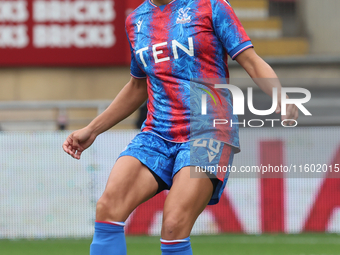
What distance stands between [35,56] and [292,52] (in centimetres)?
514

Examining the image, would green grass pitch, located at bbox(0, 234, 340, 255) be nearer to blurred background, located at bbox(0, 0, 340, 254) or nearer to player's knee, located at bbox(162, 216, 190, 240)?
blurred background, located at bbox(0, 0, 340, 254)

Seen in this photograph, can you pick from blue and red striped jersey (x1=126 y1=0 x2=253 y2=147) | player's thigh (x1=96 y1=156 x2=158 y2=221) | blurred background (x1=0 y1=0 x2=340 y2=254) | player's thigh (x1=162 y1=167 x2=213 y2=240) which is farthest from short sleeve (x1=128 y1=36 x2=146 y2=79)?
blurred background (x1=0 y1=0 x2=340 y2=254)

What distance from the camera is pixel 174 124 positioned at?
2504 millimetres

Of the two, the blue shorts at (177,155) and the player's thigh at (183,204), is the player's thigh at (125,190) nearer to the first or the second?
the blue shorts at (177,155)

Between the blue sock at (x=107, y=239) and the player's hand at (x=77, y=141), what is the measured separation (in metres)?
0.49

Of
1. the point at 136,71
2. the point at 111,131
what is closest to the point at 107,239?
the point at 136,71

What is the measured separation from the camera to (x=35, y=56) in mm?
11641

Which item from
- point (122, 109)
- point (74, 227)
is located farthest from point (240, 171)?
point (122, 109)

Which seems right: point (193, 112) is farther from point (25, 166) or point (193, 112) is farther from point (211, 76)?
point (25, 166)

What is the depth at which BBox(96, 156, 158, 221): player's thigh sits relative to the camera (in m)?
2.42

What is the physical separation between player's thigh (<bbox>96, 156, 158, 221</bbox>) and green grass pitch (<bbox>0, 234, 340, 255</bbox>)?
2.96m

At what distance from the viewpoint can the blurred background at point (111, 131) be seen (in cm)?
618

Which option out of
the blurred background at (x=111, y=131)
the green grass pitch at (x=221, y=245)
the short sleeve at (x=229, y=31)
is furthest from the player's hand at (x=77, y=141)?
the blurred background at (x=111, y=131)

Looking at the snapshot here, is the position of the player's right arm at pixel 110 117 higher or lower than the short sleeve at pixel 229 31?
lower
